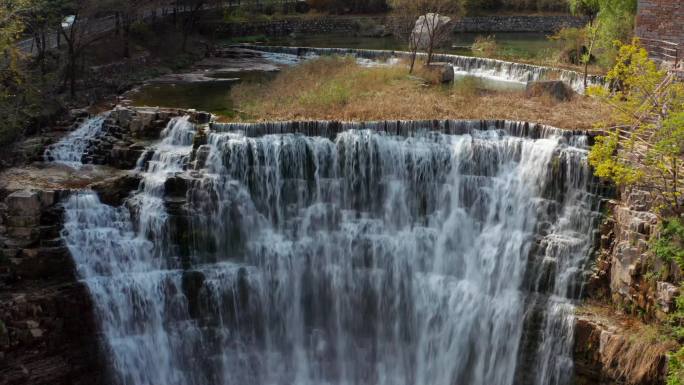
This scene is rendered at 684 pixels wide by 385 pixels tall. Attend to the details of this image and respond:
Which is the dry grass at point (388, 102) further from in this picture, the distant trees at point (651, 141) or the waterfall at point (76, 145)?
the waterfall at point (76, 145)

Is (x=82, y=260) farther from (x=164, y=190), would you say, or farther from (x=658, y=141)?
(x=658, y=141)

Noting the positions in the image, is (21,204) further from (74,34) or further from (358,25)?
(358,25)

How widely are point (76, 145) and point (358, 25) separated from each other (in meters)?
35.8

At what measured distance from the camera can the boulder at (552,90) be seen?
24.9 m

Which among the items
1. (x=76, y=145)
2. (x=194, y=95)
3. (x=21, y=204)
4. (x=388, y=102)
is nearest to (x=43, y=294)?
(x=21, y=204)

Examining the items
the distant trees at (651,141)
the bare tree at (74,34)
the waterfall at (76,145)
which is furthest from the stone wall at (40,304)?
the distant trees at (651,141)

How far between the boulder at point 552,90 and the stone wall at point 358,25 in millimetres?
25968

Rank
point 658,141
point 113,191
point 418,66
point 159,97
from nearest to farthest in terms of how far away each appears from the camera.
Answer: point 658,141 → point 113,191 → point 159,97 → point 418,66

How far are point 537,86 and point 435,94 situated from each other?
383 cm

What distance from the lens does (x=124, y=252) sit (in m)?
17.7

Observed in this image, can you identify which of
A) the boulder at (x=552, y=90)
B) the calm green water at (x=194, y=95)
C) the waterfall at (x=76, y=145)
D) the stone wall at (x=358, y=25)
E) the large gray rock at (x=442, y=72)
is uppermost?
the stone wall at (x=358, y=25)


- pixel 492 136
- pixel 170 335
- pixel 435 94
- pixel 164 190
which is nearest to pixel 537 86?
pixel 435 94

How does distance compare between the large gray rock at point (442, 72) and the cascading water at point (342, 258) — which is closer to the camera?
the cascading water at point (342, 258)

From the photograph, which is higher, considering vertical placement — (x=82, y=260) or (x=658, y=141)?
(x=658, y=141)
